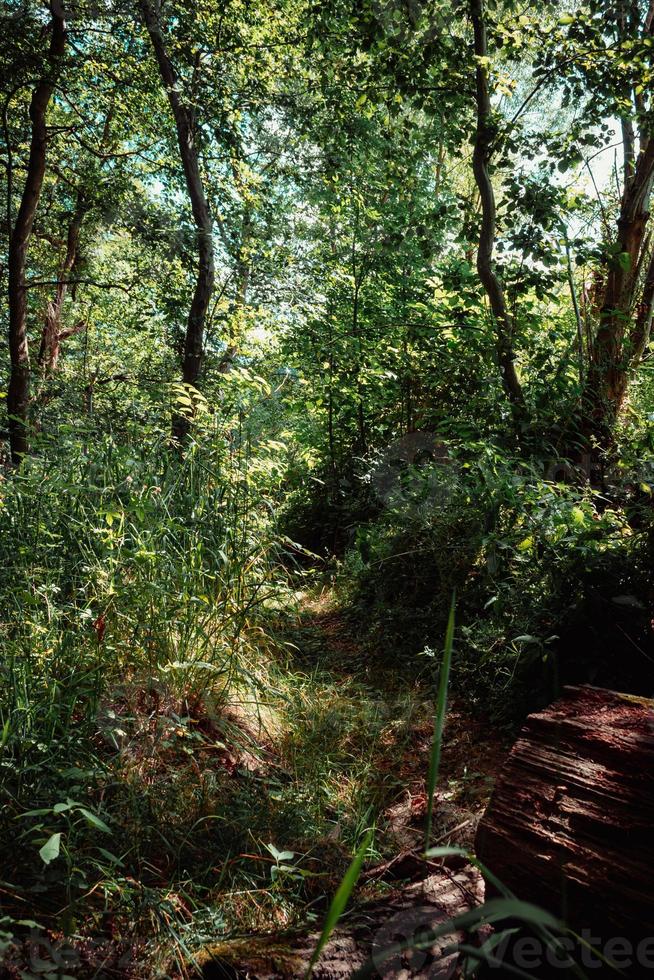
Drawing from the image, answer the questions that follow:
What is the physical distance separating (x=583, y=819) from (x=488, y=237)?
15.1 ft

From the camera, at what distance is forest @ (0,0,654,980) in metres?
1.57

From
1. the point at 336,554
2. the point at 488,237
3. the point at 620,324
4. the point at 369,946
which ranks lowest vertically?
the point at 369,946

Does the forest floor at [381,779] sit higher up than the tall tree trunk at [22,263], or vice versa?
the tall tree trunk at [22,263]

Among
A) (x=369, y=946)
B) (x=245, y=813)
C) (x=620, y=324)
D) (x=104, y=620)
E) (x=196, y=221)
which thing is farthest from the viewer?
(x=196, y=221)

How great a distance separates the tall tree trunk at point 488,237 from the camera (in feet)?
15.3

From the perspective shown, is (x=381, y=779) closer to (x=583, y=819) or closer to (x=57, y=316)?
(x=583, y=819)

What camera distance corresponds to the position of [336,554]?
6137mm

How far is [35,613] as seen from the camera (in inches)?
103

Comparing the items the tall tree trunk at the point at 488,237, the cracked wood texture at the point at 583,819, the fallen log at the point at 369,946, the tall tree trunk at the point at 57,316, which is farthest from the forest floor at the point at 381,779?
the tall tree trunk at the point at 57,316

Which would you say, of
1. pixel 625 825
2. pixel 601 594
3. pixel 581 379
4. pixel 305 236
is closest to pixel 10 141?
pixel 305 236

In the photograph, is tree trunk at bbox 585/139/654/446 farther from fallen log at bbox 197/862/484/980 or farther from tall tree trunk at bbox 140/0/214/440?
fallen log at bbox 197/862/484/980

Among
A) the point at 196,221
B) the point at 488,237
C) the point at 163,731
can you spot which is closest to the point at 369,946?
the point at 163,731

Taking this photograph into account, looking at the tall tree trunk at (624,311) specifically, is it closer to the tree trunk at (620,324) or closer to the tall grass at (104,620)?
the tree trunk at (620,324)

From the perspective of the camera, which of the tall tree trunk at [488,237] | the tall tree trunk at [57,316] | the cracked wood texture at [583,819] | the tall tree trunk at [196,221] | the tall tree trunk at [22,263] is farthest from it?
the tall tree trunk at [57,316]
